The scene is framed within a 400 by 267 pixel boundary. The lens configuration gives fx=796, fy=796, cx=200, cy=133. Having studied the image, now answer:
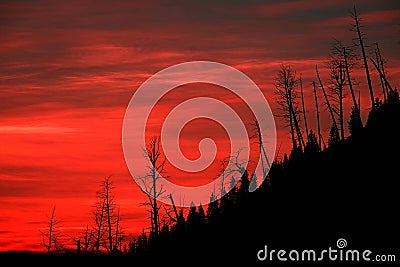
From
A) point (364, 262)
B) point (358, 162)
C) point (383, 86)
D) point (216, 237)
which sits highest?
point (383, 86)

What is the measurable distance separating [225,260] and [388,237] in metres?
14.5

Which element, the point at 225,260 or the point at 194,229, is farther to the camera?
the point at 194,229

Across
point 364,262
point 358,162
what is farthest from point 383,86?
point 364,262

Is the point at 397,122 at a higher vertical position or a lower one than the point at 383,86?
lower

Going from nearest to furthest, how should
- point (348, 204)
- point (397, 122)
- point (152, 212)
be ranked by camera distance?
point (348, 204) < point (152, 212) < point (397, 122)

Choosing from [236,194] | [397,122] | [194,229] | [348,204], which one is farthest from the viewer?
[236,194]

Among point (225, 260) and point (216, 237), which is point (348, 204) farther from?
point (216, 237)

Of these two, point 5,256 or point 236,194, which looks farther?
point 236,194

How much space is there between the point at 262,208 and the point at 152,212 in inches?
517

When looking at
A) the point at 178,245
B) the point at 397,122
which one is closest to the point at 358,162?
the point at 397,122

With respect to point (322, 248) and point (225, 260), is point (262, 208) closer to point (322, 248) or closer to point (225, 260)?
point (225, 260)

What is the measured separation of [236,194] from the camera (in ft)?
312

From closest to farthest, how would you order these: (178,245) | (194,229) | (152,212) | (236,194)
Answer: (152,212)
(178,245)
(194,229)
(236,194)

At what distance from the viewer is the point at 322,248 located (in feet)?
185
